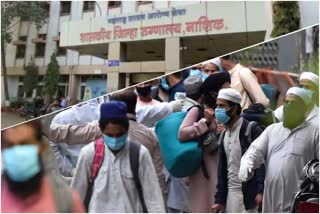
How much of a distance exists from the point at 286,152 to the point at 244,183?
8.9 inches

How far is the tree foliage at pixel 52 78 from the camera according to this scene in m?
1.66

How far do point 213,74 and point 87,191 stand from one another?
73 cm

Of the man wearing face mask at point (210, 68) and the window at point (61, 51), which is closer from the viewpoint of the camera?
the man wearing face mask at point (210, 68)

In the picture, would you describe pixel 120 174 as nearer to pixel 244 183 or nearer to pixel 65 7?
pixel 244 183

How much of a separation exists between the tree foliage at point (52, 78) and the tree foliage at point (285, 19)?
36.4 inches

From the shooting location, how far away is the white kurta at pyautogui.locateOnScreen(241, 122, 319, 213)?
64.2 inches

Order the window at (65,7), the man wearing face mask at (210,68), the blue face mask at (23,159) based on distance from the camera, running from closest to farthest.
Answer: the man wearing face mask at (210,68), the blue face mask at (23,159), the window at (65,7)

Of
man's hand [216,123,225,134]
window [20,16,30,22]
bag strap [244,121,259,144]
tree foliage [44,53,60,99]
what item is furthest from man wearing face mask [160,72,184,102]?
window [20,16,30,22]

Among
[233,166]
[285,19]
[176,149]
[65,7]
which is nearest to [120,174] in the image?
[176,149]

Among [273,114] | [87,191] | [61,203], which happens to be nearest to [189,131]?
[273,114]

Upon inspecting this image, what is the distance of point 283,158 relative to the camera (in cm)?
167

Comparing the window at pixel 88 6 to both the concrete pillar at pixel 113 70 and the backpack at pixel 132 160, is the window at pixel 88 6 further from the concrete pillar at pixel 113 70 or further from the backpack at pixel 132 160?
the backpack at pixel 132 160

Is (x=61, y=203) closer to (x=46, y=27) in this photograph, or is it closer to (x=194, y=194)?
(x=194, y=194)

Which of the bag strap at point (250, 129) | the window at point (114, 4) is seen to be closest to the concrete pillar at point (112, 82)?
the window at point (114, 4)
